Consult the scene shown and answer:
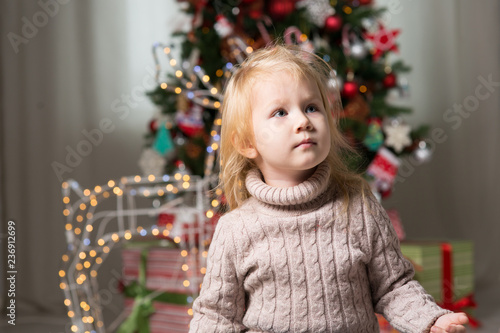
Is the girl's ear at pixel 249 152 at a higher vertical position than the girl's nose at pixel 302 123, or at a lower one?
lower

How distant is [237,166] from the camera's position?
108 centimetres

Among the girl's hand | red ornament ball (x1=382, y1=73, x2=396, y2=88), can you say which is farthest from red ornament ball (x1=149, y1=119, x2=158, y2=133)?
the girl's hand

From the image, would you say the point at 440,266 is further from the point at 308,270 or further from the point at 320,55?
the point at 308,270

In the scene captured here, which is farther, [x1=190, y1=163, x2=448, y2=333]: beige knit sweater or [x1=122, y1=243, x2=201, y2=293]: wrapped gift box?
[x1=122, y1=243, x2=201, y2=293]: wrapped gift box

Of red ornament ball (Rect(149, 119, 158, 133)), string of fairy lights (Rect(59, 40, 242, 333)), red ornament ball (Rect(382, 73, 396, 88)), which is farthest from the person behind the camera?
red ornament ball (Rect(149, 119, 158, 133))

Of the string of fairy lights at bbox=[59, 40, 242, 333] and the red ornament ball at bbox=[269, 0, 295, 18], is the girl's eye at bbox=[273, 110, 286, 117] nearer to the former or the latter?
the string of fairy lights at bbox=[59, 40, 242, 333]

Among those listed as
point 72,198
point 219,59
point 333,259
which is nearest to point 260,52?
point 333,259

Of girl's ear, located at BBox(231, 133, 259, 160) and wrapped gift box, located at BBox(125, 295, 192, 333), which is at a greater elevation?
girl's ear, located at BBox(231, 133, 259, 160)

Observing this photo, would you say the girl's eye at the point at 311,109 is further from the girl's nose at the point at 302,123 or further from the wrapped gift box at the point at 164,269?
the wrapped gift box at the point at 164,269

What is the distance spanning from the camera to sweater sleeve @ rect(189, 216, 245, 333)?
0.97 m

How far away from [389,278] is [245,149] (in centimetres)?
32

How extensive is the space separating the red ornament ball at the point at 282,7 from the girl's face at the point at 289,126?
4.45 ft

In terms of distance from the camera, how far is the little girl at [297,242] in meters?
0.94

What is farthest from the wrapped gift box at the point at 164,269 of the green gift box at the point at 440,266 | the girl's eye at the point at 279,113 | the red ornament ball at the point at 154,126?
the girl's eye at the point at 279,113
